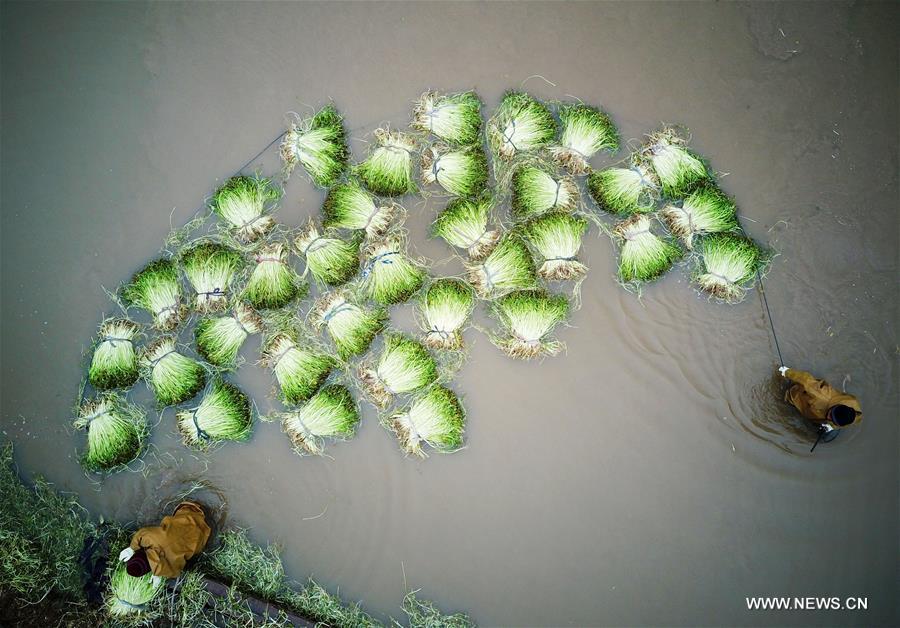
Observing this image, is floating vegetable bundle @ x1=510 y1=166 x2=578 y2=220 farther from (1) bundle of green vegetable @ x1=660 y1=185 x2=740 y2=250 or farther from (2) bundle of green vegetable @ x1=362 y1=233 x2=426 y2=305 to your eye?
(2) bundle of green vegetable @ x1=362 y1=233 x2=426 y2=305

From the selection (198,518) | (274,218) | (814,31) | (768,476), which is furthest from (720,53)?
(198,518)

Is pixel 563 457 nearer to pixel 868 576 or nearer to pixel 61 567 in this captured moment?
pixel 868 576

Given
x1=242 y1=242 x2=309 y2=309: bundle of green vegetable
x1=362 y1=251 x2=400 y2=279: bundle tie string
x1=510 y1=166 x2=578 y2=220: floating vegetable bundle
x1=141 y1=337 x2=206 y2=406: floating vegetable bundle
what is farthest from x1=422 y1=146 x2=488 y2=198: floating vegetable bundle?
x1=141 y1=337 x2=206 y2=406: floating vegetable bundle

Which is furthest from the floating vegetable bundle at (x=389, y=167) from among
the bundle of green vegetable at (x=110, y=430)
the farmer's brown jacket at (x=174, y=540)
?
the farmer's brown jacket at (x=174, y=540)

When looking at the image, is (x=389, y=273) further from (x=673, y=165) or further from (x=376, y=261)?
(x=673, y=165)

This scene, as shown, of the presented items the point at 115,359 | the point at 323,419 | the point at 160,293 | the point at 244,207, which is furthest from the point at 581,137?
the point at 115,359

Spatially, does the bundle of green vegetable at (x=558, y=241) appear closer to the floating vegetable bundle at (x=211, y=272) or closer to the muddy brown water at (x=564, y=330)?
→ the muddy brown water at (x=564, y=330)

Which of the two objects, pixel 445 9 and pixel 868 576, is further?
pixel 445 9
